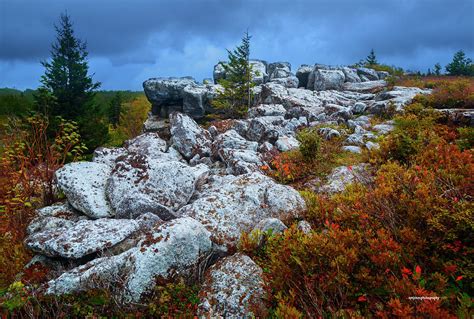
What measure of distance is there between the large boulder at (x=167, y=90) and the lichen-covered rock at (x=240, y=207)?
2877 cm

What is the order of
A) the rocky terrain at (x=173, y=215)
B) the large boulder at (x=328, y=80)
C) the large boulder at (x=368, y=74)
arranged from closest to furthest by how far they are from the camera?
the rocky terrain at (x=173, y=215)
the large boulder at (x=328, y=80)
the large boulder at (x=368, y=74)

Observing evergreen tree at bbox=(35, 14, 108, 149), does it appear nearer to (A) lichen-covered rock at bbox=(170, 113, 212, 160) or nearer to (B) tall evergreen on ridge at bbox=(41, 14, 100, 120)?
(B) tall evergreen on ridge at bbox=(41, 14, 100, 120)

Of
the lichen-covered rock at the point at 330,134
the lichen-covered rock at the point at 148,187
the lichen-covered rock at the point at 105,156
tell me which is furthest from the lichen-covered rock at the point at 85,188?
the lichen-covered rock at the point at 330,134

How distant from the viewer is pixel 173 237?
489 cm

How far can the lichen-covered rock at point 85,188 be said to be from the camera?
7291 millimetres

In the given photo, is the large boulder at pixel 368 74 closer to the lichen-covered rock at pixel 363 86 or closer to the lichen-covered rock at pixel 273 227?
the lichen-covered rock at pixel 363 86

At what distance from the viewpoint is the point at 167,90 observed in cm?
3394

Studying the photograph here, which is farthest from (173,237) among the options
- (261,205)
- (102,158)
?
(102,158)

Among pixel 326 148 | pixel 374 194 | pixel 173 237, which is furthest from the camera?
pixel 326 148

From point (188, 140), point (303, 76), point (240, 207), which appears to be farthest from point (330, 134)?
point (303, 76)

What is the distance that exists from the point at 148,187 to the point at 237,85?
76.1ft

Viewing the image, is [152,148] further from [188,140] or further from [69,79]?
[69,79]

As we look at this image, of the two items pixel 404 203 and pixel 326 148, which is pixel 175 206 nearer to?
pixel 404 203

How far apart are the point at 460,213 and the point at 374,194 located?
1477mm
